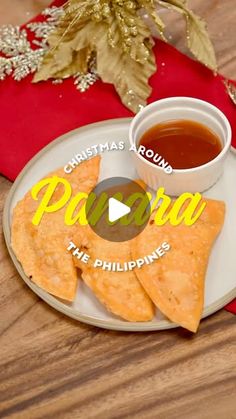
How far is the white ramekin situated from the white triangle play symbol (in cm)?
6

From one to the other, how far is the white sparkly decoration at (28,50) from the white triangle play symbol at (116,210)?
264 mm

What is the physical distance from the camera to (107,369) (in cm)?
87

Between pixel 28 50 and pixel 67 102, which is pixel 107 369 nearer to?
pixel 67 102

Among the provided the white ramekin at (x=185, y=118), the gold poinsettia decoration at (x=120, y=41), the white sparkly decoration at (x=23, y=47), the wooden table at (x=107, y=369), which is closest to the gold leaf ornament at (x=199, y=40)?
the gold poinsettia decoration at (x=120, y=41)

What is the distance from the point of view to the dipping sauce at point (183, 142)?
968 millimetres

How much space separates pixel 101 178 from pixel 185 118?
6.0 inches

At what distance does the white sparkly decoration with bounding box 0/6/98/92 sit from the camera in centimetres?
115

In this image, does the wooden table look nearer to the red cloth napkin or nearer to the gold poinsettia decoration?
the red cloth napkin

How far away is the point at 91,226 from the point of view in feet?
3.07

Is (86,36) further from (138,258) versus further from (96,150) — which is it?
(138,258)

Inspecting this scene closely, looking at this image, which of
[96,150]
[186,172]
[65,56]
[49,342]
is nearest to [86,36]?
[65,56]

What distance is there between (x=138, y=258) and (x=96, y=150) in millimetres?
227
